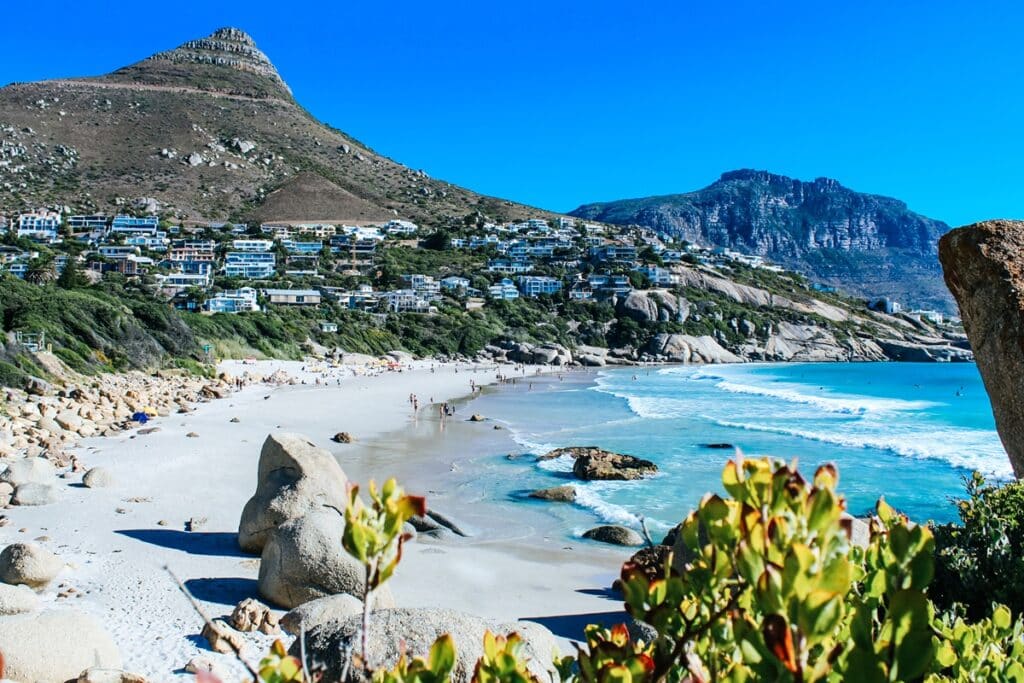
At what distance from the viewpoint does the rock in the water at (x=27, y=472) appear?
41.0ft

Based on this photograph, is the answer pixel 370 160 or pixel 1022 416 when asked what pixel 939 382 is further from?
pixel 370 160

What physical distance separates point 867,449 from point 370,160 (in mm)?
128162

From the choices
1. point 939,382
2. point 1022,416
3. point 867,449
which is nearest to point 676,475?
point 867,449

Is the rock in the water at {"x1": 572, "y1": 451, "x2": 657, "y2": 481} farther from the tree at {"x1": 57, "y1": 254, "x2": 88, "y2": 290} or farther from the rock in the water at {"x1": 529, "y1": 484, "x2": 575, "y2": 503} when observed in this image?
the tree at {"x1": 57, "y1": 254, "x2": 88, "y2": 290}

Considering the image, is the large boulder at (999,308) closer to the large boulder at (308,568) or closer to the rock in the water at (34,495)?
the large boulder at (308,568)

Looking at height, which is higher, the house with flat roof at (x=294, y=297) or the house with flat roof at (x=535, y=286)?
the house with flat roof at (x=535, y=286)

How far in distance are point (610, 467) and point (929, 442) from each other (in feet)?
54.1

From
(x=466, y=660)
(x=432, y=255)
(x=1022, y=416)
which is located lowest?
(x=466, y=660)

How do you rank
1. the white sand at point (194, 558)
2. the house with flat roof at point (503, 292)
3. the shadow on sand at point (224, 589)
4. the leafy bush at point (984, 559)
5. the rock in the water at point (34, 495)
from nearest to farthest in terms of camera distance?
1. the leafy bush at point (984, 559)
2. the white sand at point (194, 558)
3. the shadow on sand at point (224, 589)
4. the rock in the water at point (34, 495)
5. the house with flat roof at point (503, 292)

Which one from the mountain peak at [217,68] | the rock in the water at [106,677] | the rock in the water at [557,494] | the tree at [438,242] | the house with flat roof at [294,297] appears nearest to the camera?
the rock in the water at [106,677]

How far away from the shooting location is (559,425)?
29.8m

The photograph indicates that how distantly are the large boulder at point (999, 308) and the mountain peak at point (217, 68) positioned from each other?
14465 centimetres

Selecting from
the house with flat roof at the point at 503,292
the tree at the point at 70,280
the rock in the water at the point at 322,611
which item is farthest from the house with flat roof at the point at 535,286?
the rock in the water at the point at 322,611

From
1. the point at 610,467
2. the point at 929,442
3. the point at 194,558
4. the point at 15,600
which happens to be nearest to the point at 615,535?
the point at 610,467
